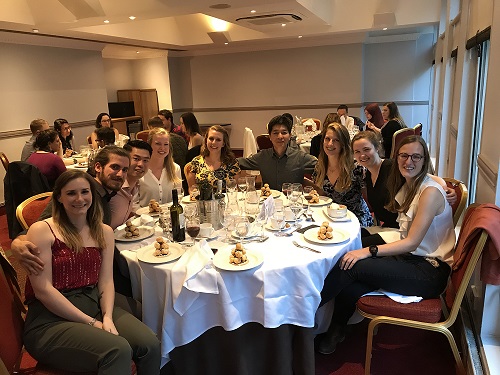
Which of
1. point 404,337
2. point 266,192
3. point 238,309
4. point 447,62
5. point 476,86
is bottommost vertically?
point 404,337

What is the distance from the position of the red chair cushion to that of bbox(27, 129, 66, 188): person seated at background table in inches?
136

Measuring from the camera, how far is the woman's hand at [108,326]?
1.77m

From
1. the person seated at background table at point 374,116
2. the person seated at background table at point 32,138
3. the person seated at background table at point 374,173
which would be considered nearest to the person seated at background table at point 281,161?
the person seated at background table at point 374,173

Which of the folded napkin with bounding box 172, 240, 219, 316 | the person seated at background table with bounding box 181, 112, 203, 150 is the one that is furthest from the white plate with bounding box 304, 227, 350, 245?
the person seated at background table with bounding box 181, 112, 203, 150

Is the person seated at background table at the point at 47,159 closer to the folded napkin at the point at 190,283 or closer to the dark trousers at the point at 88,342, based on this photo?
the dark trousers at the point at 88,342

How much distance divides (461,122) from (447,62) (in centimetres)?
203

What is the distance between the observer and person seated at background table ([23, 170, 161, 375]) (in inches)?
64.6

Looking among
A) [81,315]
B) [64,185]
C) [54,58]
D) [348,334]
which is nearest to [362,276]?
[348,334]

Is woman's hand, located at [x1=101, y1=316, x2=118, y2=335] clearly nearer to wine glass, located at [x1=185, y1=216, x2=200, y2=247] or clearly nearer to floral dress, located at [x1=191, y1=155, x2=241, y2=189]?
wine glass, located at [x1=185, y1=216, x2=200, y2=247]

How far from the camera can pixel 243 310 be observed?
1.87 m

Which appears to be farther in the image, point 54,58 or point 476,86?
point 54,58

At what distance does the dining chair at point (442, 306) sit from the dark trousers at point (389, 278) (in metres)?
0.06

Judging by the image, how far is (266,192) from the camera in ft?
9.45

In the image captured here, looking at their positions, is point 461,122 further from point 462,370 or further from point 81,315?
point 81,315
